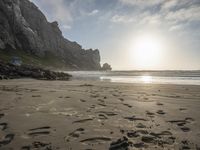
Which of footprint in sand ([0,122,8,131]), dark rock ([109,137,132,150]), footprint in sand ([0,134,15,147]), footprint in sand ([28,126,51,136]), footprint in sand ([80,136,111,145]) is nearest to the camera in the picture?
dark rock ([109,137,132,150])

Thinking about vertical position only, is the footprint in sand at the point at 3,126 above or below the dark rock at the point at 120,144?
above

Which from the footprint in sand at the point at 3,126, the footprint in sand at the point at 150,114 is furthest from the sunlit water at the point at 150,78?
the footprint in sand at the point at 3,126

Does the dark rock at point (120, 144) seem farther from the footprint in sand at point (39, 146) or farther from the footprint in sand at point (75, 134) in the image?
the footprint in sand at point (39, 146)

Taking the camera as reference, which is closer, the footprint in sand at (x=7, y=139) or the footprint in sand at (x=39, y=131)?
the footprint in sand at (x=7, y=139)

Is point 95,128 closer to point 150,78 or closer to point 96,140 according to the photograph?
point 96,140

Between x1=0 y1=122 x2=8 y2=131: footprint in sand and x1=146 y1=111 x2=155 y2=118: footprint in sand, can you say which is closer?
x1=0 y1=122 x2=8 y2=131: footprint in sand

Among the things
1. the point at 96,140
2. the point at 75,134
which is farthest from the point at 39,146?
the point at 96,140

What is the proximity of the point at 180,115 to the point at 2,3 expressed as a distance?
6529 inches

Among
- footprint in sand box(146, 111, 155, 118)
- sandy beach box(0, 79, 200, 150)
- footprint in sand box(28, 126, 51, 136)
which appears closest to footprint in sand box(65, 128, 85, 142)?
sandy beach box(0, 79, 200, 150)

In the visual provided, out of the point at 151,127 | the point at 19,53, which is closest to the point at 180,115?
the point at 151,127

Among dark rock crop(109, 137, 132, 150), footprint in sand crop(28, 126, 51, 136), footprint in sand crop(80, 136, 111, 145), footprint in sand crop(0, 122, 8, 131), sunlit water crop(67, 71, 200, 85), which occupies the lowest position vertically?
sunlit water crop(67, 71, 200, 85)

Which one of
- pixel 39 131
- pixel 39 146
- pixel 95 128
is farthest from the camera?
pixel 95 128

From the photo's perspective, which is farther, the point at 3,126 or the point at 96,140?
the point at 3,126

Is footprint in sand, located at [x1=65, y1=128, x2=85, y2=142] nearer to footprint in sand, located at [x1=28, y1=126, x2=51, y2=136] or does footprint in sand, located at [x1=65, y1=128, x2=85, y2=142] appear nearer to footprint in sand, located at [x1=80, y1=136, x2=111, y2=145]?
footprint in sand, located at [x1=80, y1=136, x2=111, y2=145]
